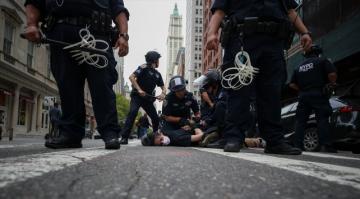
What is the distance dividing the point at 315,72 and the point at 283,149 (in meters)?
2.91

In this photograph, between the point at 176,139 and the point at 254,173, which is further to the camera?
the point at 176,139

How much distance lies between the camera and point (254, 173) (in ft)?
4.66

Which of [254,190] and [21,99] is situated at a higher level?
[21,99]

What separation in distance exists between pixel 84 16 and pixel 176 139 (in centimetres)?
248

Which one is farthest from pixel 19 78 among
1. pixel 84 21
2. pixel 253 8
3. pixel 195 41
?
pixel 195 41

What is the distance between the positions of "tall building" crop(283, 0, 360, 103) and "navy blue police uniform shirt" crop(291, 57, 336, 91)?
215 inches

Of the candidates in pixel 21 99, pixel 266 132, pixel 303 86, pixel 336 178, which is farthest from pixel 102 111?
pixel 21 99

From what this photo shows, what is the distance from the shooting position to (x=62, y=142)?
3316mm

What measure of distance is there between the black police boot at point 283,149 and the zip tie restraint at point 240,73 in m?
0.63

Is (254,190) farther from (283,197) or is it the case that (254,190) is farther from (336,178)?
(336,178)

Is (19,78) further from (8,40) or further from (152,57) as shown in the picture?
(152,57)

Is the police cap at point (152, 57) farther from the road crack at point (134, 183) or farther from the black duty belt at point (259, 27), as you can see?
the road crack at point (134, 183)

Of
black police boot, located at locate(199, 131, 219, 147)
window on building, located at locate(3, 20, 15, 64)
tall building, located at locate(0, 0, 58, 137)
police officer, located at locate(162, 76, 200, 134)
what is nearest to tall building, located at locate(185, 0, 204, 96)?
tall building, located at locate(0, 0, 58, 137)

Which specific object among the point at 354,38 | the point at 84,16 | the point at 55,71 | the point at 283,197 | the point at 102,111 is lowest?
the point at 283,197
